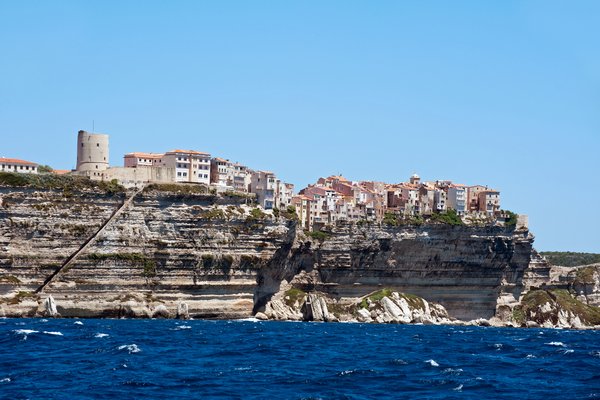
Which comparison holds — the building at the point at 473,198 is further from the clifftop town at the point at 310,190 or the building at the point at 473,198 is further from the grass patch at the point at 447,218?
the grass patch at the point at 447,218

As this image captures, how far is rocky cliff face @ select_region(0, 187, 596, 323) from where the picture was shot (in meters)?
97.8

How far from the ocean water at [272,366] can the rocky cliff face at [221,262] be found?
2130 cm

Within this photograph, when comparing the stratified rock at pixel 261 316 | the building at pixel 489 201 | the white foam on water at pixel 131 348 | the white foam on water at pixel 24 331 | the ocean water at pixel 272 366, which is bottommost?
the stratified rock at pixel 261 316

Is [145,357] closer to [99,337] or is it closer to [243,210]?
[99,337]

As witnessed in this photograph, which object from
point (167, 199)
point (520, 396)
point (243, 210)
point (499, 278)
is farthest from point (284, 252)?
point (520, 396)

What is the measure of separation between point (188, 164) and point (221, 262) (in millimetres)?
19594

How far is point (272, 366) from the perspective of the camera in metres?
52.2

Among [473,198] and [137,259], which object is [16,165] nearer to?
[137,259]

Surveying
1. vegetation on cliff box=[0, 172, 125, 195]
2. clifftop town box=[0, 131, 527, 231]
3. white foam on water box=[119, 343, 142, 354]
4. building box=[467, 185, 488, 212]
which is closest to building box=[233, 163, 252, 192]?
Result: clifftop town box=[0, 131, 527, 231]

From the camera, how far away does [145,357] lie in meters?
54.1

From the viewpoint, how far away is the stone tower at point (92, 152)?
11112 cm

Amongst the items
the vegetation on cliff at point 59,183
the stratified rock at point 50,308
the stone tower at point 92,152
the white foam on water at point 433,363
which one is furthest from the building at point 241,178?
the white foam on water at point 433,363

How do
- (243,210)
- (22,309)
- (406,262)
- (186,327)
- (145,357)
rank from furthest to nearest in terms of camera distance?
(406,262) → (243,210) → (22,309) → (186,327) → (145,357)

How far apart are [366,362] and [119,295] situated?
159ft
